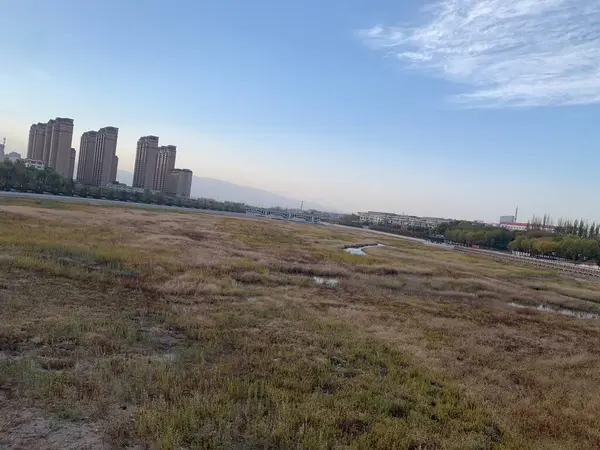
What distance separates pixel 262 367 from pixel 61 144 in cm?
15318

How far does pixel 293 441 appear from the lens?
6.73 m

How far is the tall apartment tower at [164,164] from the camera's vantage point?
591 feet

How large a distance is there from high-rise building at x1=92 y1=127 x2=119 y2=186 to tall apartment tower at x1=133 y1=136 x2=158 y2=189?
15099mm

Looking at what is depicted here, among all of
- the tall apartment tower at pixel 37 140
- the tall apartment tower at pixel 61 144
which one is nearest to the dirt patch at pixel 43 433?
the tall apartment tower at pixel 61 144

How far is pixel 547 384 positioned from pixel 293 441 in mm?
7696

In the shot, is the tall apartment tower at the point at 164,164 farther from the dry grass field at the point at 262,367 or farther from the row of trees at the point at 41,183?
the dry grass field at the point at 262,367

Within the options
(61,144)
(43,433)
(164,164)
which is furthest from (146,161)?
(43,433)

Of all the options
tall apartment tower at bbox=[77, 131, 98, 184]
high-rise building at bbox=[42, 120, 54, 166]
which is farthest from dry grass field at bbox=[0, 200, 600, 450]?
tall apartment tower at bbox=[77, 131, 98, 184]

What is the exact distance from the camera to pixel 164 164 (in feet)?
591

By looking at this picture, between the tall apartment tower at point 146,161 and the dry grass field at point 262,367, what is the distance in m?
161

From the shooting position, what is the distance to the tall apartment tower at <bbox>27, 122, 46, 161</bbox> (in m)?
153

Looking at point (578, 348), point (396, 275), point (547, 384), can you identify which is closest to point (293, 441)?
point (547, 384)

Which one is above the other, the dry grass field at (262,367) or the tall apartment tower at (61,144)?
the tall apartment tower at (61,144)

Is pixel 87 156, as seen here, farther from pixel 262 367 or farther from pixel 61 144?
pixel 262 367
